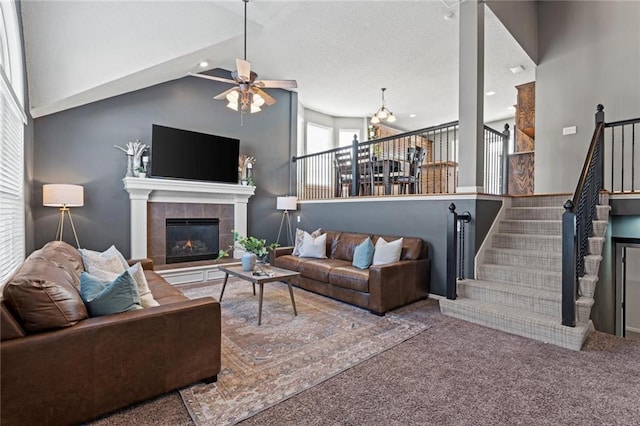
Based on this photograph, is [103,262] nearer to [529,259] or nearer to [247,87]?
[247,87]

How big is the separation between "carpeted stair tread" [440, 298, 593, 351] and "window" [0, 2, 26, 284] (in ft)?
13.7

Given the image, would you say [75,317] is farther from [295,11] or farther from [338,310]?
[295,11]

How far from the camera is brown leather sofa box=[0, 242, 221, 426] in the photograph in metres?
1.57

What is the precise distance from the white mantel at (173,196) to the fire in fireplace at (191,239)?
0.38 meters

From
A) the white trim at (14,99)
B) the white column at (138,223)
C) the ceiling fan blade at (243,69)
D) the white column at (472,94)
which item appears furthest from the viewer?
the white column at (138,223)

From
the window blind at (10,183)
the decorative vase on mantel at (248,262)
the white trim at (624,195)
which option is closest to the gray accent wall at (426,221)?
the white trim at (624,195)

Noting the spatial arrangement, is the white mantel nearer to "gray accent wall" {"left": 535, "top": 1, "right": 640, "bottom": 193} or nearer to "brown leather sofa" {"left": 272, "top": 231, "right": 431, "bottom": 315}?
"brown leather sofa" {"left": 272, "top": 231, "right": 431, "bottom": 315}

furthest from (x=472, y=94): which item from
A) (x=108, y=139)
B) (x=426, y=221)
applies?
(x=108, y=139)

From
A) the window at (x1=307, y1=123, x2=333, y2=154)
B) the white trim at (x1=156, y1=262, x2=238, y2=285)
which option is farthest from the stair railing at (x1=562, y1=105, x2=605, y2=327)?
the window at (x1=307, y1=123, x2=333, y2=154)

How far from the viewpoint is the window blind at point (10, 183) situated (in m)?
2.54

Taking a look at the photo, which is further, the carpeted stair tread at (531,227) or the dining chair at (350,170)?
the dining chair at (350,170)

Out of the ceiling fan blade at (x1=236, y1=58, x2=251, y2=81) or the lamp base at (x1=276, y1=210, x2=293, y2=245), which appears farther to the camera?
the lamp base at (x1=276, y1=210, x2=293, y2=245)

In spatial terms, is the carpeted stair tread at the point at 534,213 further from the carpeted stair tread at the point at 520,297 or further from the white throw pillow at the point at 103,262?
the white throw pillow at the point at 103,262

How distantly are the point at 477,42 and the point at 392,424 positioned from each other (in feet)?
13.8
